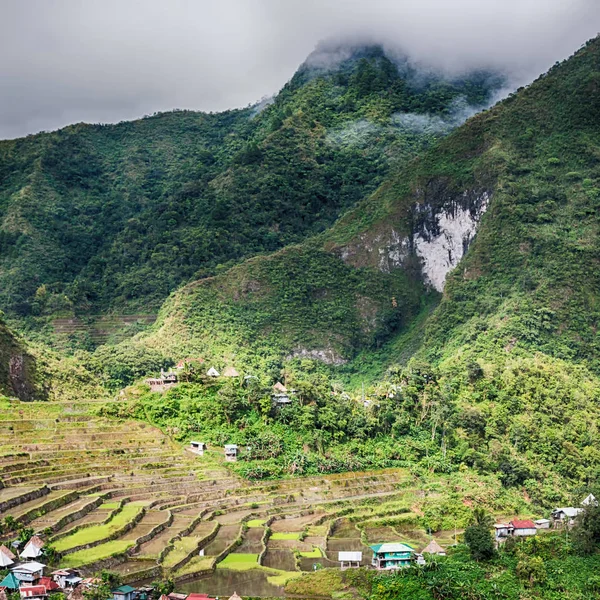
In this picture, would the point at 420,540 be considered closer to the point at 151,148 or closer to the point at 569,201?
the point at 569,201

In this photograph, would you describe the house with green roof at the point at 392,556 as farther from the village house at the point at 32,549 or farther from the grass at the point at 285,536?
the village house at the point at 32,549

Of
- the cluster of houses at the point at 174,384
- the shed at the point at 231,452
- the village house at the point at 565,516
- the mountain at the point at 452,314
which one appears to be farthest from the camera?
the cluster of houses at the point at 174,384

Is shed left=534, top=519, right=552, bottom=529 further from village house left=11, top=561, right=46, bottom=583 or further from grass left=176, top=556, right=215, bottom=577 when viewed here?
village house left=11, top=561, right=46, bottom=583

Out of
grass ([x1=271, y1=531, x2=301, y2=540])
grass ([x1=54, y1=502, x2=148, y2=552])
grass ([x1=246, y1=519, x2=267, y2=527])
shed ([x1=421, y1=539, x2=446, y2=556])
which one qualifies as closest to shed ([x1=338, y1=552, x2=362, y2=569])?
shed ([x1=421, y1=539, x2=446, y2=556])

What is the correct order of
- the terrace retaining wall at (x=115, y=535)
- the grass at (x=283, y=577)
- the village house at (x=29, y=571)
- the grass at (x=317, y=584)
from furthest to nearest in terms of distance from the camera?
A: the grass at (x=283, y=577) < the terrace retaining wall at (x=115, y=535) < the grass at (x=317, y=584) < the village house at (x=29, y=571)

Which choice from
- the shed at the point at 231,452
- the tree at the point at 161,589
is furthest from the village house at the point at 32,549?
the shed at the point at 231,452

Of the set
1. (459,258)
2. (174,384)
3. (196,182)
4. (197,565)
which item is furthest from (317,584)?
(196,182)

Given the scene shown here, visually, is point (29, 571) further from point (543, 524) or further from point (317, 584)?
point (543, 524)
